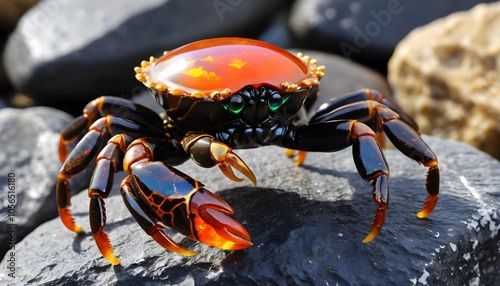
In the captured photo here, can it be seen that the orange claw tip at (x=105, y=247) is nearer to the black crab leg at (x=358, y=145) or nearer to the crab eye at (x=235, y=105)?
the crab eye at (x=235, y=105)

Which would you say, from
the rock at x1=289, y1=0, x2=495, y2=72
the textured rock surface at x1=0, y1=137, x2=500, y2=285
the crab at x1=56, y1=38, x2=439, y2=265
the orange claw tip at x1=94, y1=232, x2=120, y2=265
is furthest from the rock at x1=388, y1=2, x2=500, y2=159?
the orange claw tip at x1=94, y1=232, x2=120, y2=265

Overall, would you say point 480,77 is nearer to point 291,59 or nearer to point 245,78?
point 291,59

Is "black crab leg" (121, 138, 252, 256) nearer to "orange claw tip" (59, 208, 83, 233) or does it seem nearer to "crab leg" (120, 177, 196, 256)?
"crab leg" (120, 177, 196, 256)

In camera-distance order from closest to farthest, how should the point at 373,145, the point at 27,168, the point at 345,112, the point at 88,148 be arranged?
the point at 373,145 < the point at 88,148 < the point at 345,112 < the point at 27,168

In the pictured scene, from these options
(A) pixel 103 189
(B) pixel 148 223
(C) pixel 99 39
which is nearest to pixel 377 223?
(B) pixel 148 223

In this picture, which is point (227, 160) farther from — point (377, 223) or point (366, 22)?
point (366, 22)

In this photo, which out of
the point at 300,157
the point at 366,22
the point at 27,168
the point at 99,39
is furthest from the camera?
the point at 366,22

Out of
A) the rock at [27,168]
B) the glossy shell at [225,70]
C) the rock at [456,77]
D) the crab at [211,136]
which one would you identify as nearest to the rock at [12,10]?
the rock at [27,168]
